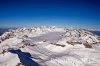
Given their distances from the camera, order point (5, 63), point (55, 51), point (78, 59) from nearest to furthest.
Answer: point (5, 63), point (78, 59), point (55, 51)

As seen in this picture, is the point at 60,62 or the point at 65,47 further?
the point at 65,47

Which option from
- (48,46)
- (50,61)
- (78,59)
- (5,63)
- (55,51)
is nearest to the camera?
(5,63)

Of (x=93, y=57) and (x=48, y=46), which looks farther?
(x=48, y=46)

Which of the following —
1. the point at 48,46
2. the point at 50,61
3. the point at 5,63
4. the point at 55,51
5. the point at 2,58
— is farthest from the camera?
the point at 48,46

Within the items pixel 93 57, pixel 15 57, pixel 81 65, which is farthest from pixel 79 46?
pixel 15 57

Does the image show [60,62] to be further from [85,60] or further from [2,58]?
[2,58]

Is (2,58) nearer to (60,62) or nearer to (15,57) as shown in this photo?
(15,57)

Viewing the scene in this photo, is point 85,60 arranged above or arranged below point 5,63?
below

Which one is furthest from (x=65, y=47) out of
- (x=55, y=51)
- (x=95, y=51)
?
(x=95, y=51)

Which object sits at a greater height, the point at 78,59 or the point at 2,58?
the point at 2,58
